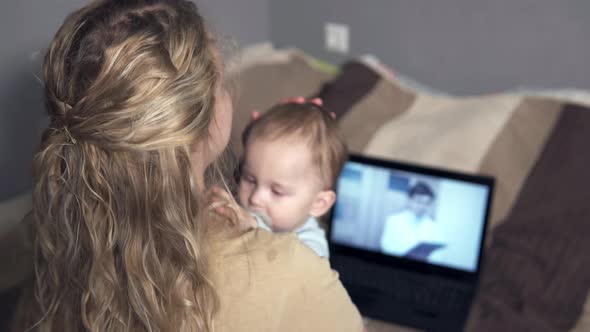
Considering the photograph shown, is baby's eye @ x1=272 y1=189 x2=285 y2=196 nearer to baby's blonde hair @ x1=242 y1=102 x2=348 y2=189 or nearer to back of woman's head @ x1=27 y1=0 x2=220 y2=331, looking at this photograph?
baby's blonde hair @ x1=242 y1=102 x2=348 y2=189

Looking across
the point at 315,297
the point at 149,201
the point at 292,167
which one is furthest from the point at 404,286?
the point at 149,201

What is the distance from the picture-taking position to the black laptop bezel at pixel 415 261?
1399 mm

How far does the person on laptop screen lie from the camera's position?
1444mm

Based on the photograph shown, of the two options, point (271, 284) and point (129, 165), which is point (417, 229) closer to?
point (271, 284)

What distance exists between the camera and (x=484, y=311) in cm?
141

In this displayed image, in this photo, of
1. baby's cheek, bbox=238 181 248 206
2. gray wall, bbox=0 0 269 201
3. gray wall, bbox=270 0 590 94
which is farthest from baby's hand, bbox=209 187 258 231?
gray wall, bbox=270 0 590 94

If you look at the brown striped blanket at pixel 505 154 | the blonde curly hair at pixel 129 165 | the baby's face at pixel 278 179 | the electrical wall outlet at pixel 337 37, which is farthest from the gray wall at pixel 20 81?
the electrical wall outlet at pixel 337 37

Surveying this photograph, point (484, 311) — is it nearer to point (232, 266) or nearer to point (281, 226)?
point (281, 226)

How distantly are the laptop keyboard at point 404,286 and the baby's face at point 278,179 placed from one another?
337 millimetres

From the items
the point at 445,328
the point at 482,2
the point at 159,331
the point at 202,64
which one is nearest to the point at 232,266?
the point at 159,331

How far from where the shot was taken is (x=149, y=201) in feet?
2.39

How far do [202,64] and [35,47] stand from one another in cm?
98

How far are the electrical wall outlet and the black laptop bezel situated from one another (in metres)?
0.94

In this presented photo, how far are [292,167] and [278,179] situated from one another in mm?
35
